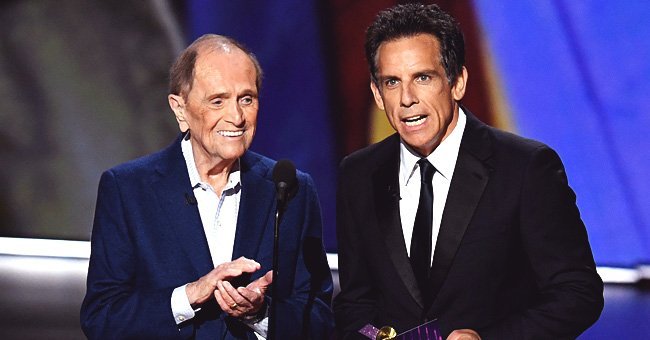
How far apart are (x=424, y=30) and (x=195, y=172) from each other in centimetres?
69

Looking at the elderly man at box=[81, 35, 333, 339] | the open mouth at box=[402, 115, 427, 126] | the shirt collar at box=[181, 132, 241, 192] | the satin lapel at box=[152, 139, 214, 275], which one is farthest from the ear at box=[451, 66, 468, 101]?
the satin lapel at box=[152, 139, 214, 275]

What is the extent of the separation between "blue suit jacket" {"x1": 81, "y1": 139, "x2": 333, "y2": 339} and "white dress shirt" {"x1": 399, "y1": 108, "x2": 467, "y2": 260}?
11.6 inches

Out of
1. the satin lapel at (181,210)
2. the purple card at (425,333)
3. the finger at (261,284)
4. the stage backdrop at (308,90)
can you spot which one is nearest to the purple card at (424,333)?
the purple card at (425,333)

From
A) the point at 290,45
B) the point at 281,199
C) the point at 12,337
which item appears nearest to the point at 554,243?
the point at 281,199

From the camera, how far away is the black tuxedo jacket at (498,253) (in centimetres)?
230

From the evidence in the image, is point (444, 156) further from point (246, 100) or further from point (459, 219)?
point (246, 100)

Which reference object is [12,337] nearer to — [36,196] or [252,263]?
[36,196]

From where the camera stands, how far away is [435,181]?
244 cm

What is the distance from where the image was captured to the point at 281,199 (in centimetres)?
214

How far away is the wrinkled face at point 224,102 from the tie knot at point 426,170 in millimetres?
437

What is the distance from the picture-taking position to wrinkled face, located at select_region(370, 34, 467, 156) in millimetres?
2352

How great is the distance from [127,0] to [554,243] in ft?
12.7

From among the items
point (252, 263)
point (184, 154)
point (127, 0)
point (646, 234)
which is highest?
point (127, 0)

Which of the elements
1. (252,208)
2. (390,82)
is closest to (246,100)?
(252,208)
